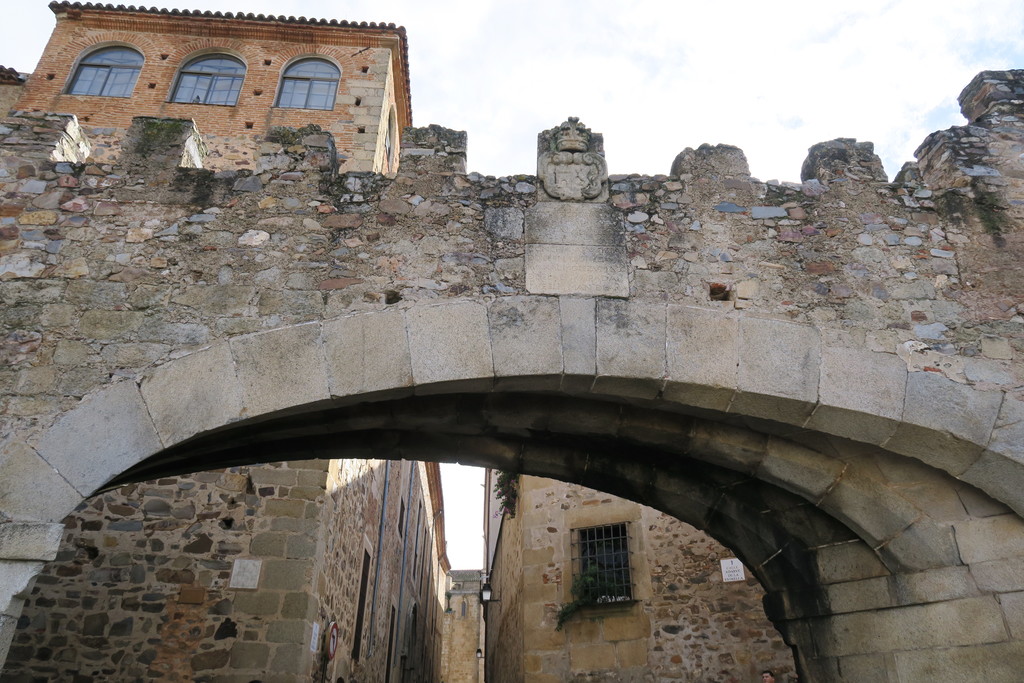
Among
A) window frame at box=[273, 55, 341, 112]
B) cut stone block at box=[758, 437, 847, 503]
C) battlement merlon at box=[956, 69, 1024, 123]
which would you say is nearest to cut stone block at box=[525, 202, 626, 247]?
cut stone block at box=[758, 437, 847, 503]

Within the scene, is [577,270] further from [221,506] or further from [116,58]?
[116,58]

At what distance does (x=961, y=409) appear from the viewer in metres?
3.22

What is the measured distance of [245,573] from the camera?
624 centimetres

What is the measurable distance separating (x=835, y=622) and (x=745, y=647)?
4.08 metres

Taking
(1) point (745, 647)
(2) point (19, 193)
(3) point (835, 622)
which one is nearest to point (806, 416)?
(3) point (835, 622)

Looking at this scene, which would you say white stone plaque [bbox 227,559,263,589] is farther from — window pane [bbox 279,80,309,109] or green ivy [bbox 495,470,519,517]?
window pane [bbox 279,80,309,109]

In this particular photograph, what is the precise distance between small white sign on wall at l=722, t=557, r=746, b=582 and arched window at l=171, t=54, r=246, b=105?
1108 cm

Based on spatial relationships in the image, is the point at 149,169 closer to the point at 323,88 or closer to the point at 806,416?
the point at 806,416

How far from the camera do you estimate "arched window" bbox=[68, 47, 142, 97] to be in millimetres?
12375

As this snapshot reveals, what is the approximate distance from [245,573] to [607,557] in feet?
14.1

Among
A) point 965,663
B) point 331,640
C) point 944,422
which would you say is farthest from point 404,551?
point 944,422

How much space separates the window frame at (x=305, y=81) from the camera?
488 inches

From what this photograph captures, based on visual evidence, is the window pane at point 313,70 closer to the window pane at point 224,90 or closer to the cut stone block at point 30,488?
the window pane at point 224,90

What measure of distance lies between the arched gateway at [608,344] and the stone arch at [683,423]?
0.01 m
